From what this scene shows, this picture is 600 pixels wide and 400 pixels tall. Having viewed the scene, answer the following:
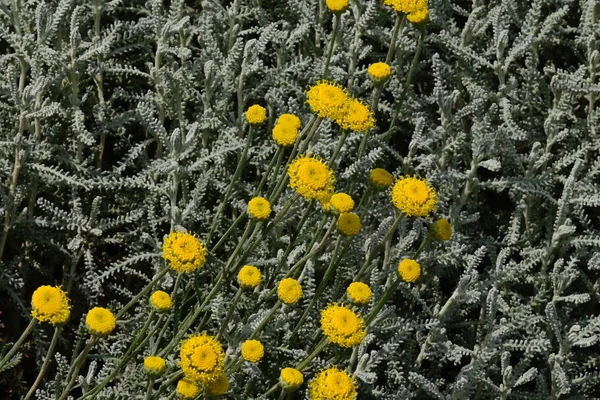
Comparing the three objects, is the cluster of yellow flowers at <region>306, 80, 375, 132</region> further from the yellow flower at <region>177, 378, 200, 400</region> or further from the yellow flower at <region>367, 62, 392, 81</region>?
the yellow flower at <region>177, 378, 200, 400</region>

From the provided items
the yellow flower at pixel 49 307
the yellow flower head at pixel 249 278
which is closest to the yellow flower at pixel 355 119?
the yellow flower head at pixel 249 278

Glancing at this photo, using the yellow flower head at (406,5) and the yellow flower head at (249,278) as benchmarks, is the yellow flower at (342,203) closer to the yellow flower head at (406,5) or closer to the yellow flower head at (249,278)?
the yellow flower head at (249,278)

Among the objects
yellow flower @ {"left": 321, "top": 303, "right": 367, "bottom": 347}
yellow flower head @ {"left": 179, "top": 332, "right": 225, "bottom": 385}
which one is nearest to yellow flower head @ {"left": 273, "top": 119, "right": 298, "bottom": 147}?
yellow flower @ {"left": 321, "top": 303, "right": 367, "bottom": 347}

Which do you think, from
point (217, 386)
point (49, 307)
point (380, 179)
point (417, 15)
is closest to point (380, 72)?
point (417, 15)

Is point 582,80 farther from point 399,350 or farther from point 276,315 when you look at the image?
point 276,315

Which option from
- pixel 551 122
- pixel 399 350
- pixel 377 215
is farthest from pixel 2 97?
pixel 551 122

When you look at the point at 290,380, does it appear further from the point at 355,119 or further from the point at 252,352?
the point at 355,119

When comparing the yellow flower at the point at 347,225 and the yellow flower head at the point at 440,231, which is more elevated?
the yellow flower at the point at 347,225
